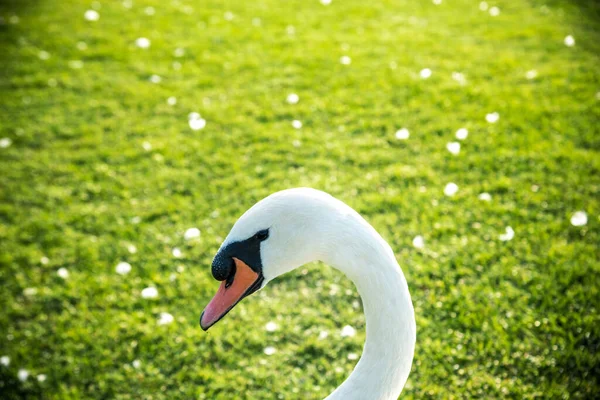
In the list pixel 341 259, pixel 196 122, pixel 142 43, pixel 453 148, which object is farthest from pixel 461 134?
pixel 142 43

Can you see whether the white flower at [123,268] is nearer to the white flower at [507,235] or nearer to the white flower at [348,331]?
the white flower at [348,331]

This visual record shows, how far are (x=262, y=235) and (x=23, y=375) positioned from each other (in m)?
1.98

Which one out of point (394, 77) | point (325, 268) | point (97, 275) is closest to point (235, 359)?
point (325, 268)

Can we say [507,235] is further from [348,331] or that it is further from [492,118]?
[492,118]

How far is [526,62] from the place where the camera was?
194 inches

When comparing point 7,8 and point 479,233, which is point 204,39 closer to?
point 7,8

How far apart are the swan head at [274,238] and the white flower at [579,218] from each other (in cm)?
232

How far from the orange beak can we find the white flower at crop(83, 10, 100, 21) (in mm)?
5501

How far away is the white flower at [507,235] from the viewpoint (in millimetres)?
3247

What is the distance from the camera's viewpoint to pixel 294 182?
388 cm

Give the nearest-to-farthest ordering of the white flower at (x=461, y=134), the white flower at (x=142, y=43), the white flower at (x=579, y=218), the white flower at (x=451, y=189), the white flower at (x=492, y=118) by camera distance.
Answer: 1. the white flower at (x=579, y=218)
2. the white flower at (x=451, y=189)
3. the white flower at (x=461, y=134)
4. the white flower at (x=492, y=118)
5. the white flower at (x=142, y=43)

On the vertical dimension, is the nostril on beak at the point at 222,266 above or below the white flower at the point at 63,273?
above

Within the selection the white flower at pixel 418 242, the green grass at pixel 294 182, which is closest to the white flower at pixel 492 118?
the green grass at pixel 294 182

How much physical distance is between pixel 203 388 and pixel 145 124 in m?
2.66
